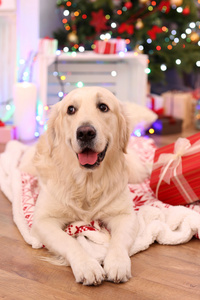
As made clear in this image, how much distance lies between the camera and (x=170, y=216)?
2.02 meters

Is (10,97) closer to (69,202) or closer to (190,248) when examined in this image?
(69,202)

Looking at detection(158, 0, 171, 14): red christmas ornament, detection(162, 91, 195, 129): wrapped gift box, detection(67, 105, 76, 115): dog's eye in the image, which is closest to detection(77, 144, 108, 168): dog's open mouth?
detection(67, 105, 76, 115): dog's eye

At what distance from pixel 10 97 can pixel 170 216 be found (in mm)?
2636

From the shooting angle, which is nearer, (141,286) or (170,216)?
(141,286)

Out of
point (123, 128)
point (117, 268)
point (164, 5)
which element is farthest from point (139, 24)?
point (117, 268)

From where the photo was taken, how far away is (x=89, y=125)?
1701mm

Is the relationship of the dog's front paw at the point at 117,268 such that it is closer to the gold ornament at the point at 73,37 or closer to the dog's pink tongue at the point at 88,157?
the dog's pink tongue at the point at 88,157

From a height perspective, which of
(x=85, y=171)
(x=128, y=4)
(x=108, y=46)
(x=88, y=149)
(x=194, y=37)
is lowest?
(x=85, y=171)

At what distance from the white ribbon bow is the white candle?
5.78 feet

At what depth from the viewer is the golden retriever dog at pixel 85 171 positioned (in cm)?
173

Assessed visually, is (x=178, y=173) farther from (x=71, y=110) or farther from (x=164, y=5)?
(x=164, y=5)

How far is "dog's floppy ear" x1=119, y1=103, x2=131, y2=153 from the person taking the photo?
1.97 meters

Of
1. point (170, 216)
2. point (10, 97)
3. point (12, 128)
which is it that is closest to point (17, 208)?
point (170, 216)

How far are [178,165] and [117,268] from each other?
86cm
